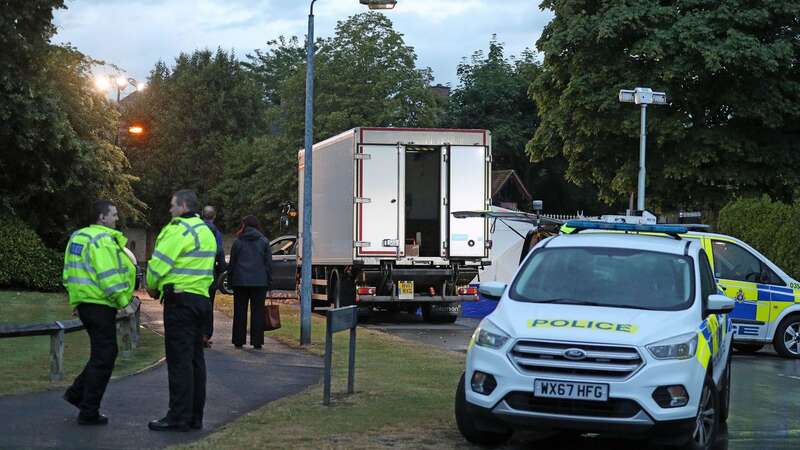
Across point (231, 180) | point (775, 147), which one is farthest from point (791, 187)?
point (231, 180)

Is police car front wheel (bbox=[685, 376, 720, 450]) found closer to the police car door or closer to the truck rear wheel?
the police car door

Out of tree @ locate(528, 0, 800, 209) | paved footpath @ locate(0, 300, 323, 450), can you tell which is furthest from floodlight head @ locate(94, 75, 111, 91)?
paved footpath @ locate(0, 300, 323, 450)

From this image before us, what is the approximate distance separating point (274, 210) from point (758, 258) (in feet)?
140

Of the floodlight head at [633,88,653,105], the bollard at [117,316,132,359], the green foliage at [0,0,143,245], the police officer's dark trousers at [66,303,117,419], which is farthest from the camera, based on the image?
the green foliage at [0,0,143,245]

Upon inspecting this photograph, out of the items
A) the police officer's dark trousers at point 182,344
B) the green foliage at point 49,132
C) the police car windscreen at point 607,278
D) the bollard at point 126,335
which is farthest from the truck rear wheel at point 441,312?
the police officer's dark trousers at point 182,344

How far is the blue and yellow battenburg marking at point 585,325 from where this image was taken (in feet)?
29.5

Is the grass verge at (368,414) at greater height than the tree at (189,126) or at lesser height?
lesser

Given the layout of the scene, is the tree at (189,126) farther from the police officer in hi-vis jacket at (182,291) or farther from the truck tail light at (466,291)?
the police officer in hi-vis jacket at (182,291)

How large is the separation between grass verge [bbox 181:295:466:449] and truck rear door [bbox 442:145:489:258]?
27.0 ft

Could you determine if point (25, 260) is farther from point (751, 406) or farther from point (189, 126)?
point (189, 126)

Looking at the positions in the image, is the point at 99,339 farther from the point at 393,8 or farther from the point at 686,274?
the point at 393,8

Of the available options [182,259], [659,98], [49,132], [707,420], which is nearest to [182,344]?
[182,259]

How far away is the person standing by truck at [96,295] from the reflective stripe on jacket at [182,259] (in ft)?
1.07

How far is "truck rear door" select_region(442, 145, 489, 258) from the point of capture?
24.2 m
